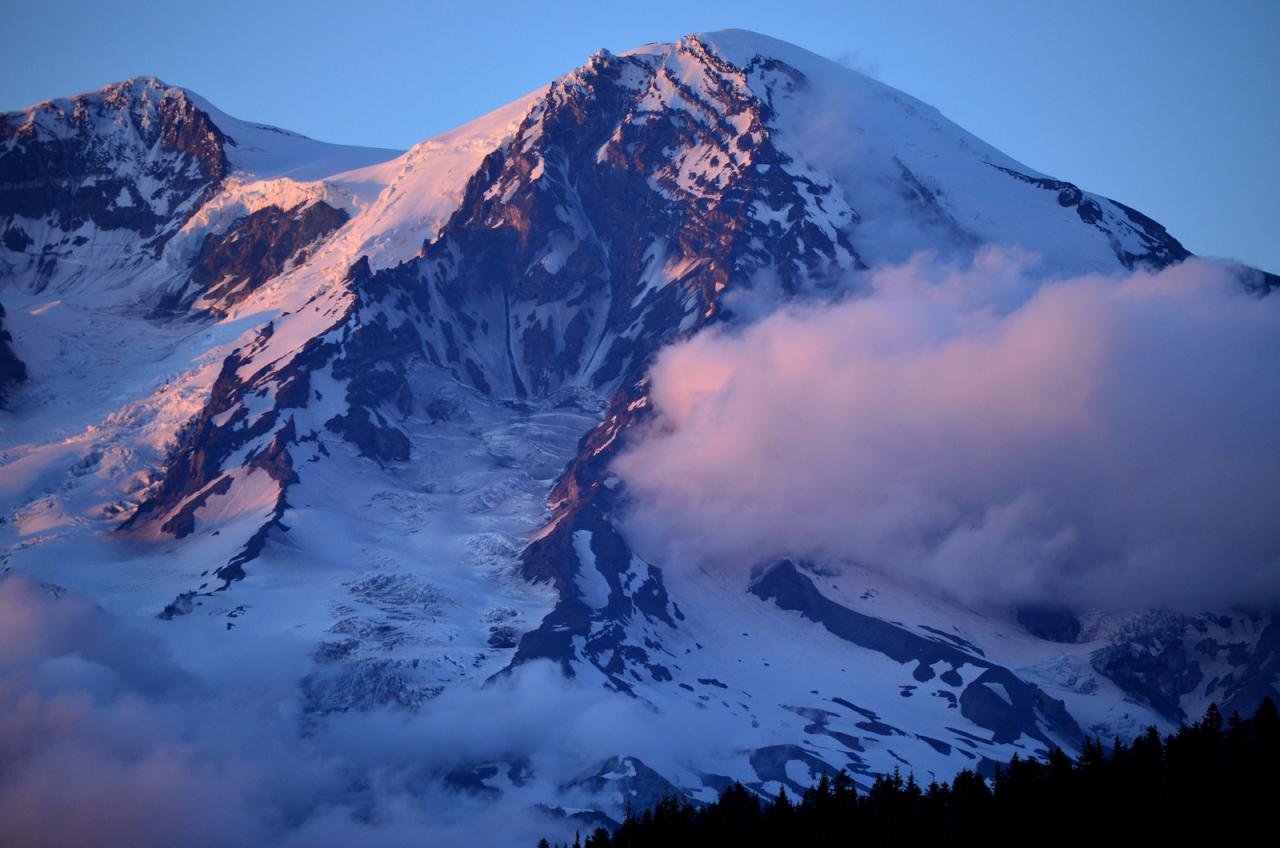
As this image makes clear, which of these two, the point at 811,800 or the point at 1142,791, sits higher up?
the point at 1142,791

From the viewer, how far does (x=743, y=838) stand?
144375mm

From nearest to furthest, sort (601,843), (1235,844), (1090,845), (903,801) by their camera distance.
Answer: (1235,844) → (1090,845) → (903,801) → (601,843)

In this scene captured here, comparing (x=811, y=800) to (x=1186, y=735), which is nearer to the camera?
(x=1186, y=735)

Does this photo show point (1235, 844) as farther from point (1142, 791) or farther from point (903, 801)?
point (903, 801)

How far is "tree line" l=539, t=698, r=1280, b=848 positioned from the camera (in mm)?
121312

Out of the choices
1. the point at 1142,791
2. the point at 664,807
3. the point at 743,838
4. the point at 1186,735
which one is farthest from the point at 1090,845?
the point at 664,807

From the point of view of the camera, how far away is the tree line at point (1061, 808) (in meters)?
121

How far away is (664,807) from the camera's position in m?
156

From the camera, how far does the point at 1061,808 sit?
12962 cm

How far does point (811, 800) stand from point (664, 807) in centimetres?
1192

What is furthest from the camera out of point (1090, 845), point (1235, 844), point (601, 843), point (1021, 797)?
point (601, 843)

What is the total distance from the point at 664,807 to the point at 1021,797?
106ft

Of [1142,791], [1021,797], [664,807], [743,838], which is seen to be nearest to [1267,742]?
[1142,791]

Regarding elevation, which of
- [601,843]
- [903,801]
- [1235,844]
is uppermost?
[1235,844]
